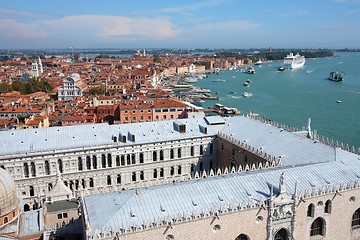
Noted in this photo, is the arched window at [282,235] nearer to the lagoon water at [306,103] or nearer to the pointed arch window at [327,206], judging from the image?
the pointed arch window at [327,206]

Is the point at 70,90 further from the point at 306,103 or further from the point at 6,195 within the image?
the point at 6,195

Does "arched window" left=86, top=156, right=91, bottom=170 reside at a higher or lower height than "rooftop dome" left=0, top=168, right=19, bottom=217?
lower

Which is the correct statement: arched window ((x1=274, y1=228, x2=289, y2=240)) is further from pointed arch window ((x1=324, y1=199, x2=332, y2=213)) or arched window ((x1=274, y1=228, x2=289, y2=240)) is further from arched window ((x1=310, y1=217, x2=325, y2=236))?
pointed arch window ((x1=324, y1=199, x2=332, y2=213))

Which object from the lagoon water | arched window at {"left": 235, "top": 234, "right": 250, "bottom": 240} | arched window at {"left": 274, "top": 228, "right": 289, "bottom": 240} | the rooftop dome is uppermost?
the rooftop dome

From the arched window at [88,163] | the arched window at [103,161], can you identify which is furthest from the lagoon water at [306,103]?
the arched window at [88,163]

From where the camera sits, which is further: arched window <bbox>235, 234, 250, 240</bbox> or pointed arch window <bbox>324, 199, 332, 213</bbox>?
pointed arch window <bbox>324, 199, 332, 213</bbox>

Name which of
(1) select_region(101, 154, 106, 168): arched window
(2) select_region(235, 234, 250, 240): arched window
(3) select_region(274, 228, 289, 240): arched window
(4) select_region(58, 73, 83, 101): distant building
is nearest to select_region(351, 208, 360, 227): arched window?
(3) select_region(274, 228, 289, 240): arched window
